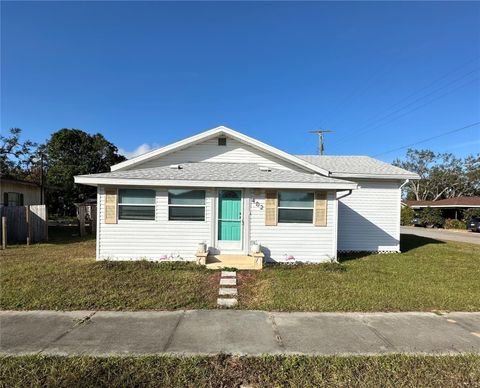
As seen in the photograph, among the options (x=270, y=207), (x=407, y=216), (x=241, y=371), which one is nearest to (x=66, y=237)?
(x=270, y=207)

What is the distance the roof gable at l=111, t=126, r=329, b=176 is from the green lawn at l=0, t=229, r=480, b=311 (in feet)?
11.5

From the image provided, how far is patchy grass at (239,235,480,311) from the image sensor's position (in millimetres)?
5879

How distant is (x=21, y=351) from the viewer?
3.95 m

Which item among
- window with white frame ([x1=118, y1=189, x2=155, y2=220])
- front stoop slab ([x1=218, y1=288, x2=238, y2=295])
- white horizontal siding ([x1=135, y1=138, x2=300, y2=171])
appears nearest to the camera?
front stoop slab ([x1=218, y1=288, x2=238, y2=295])

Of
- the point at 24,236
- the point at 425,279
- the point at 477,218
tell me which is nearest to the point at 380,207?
the point at 425,279

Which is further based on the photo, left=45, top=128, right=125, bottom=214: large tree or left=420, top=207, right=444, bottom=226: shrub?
left=420, top=207, right=444, bottom=226: shrub

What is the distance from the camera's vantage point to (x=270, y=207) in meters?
9.63

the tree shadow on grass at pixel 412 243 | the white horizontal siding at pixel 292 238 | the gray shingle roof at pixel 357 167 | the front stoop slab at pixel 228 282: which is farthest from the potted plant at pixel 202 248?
the tree shadow on grass at pixel 412 243

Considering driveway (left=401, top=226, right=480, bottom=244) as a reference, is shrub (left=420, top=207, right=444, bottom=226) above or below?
above

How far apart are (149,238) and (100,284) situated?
262 cm

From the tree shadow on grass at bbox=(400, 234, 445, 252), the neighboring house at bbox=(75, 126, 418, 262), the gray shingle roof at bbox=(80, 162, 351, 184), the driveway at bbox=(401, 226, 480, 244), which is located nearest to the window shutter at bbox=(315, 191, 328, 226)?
the neighboring house at bbox=(75, 126, 418, 262)

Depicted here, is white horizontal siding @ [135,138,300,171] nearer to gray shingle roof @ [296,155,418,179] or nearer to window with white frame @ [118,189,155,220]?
window with white frame @ [118,189,155,220]

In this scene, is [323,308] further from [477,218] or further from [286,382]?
[477,218]

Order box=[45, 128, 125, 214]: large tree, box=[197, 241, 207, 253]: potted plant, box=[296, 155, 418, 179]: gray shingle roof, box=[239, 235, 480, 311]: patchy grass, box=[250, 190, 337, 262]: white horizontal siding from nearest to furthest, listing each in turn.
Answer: box=[239, 235, 480, 311]: patchy grass → box=[197, 241, 207, 253]: potted plant → box=[250, 190, 337, 262]: white horizontal siding → box=[296, 155, 418, 179]: gray shingle roof → box=[45, 128, 125, 214]: large tree
